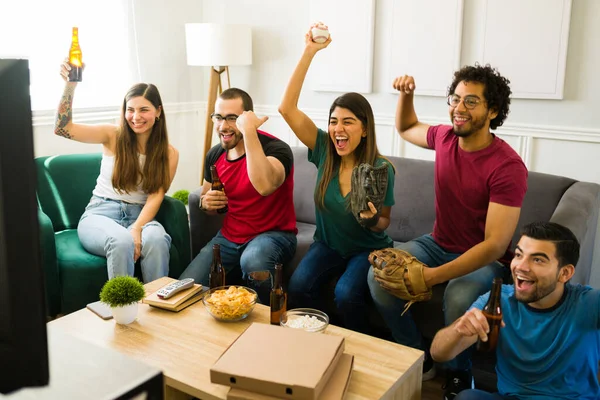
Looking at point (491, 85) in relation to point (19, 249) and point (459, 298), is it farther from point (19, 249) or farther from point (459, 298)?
point (19, 249)

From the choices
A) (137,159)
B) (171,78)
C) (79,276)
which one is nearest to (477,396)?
(79,276)

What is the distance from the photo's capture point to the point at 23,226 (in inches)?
18.5

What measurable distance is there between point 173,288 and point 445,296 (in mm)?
1005

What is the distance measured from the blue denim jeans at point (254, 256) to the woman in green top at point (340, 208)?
123mm

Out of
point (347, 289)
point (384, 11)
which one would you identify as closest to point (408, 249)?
point (347, 289)

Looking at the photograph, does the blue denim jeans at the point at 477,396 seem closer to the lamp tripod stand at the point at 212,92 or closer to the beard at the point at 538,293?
the beard at the point at 538,293

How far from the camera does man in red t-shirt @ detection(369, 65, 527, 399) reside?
204 cm

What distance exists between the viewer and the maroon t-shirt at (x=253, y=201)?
2.56 metres

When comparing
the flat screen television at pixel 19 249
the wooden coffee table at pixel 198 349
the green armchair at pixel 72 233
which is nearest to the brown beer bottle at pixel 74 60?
the green armchair at pixel 72 233

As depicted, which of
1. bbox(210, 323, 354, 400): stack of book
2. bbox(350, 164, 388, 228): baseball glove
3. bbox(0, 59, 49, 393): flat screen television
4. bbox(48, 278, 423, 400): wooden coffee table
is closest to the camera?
bbox(0, 59, 49, 393): flat screen television

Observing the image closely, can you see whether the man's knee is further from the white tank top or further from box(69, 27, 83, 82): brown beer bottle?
box(69, 27, 83, 82): brown beer bottle

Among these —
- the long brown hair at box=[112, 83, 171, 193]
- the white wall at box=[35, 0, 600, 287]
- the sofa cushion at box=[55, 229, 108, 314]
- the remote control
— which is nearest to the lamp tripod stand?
the white wall at box=[35, 0, 600, 287]

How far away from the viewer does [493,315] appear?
1.60 meters

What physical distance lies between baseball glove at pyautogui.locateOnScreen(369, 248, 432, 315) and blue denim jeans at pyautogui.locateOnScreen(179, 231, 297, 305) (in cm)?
54
